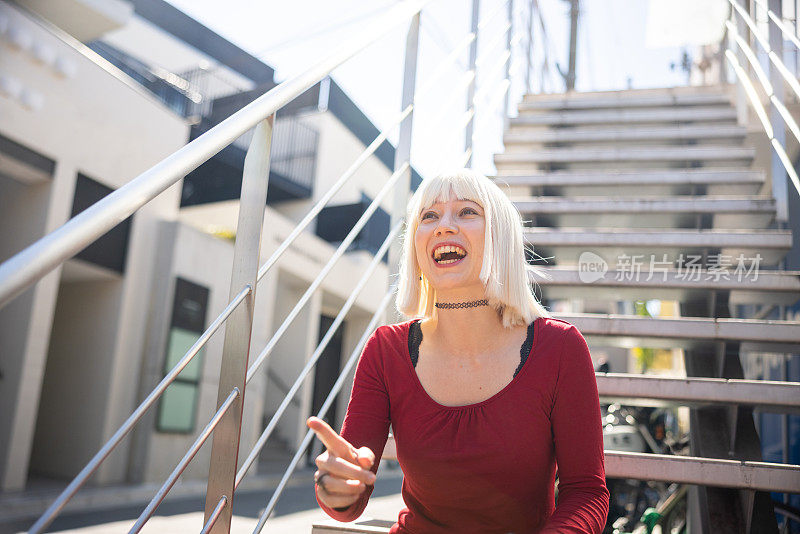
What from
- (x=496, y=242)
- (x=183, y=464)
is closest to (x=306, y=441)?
(x=183, y=464)

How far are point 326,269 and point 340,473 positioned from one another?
77 cm

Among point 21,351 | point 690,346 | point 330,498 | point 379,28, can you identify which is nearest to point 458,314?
point 330,498

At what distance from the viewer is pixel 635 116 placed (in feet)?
17.3

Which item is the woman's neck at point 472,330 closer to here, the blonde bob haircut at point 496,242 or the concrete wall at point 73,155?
the blonde bob haircut at point 496,242

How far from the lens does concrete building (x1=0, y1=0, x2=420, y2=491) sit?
650 centimetres

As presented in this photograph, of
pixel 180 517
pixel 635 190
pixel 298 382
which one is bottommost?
pixel 180 517

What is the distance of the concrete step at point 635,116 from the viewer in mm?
5004

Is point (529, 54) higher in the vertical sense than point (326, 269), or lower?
higher

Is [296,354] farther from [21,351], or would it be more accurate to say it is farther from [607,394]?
[607,394]

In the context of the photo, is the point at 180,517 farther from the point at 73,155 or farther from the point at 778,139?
the point at 778,139

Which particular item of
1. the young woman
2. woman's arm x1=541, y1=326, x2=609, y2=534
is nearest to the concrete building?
the young woman

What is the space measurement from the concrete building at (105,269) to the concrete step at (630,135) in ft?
16.1

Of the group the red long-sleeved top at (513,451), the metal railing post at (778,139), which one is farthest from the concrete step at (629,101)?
the red long-sleeved top at (513,451)

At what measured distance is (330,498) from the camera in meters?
1.14
